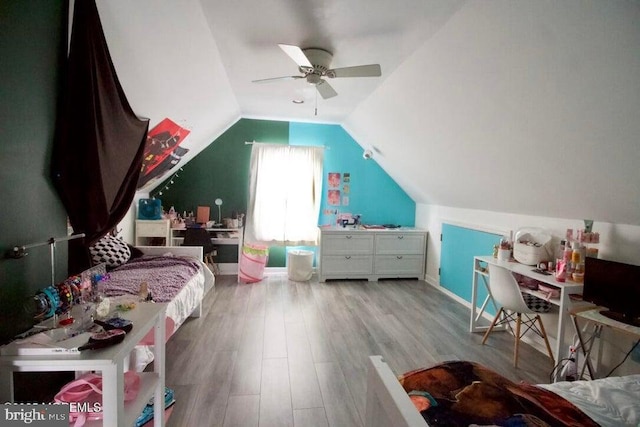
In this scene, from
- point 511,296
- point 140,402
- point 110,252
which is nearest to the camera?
point 140,402

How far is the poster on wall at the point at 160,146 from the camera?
2.88 meters

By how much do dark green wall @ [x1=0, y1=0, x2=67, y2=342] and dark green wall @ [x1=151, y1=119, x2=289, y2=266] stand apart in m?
3.40

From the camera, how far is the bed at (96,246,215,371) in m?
1.90

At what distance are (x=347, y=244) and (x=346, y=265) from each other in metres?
0.33

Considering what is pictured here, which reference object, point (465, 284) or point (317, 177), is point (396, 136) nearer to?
point (317, 177)

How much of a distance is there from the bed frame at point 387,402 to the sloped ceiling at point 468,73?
1.76m

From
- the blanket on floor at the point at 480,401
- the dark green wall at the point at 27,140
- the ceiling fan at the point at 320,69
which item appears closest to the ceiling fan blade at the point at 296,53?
Answer: the ceiling fan at the point at 320,69

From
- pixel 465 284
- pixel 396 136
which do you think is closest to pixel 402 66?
pixel 396 136

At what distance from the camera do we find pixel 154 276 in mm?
2527

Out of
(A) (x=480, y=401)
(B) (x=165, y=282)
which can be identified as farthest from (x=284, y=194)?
(A) (x=480, y=401)

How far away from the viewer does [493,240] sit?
325 centimetres

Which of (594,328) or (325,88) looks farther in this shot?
(325,88)

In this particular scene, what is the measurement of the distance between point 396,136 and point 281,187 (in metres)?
1.98

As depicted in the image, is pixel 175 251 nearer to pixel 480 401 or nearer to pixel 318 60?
pixel 318 60
